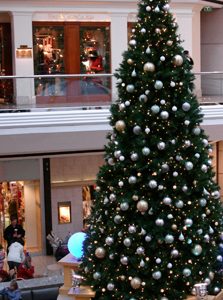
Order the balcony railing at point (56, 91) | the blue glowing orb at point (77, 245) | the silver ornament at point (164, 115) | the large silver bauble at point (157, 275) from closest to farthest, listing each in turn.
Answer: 1. the silver ornament at point (164, 115)
2. the large silver bauble at point (157, 275)
3. the blue glowing orb at point (77, 245)
4. the balcony railing at point (56, 91)

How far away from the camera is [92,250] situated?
25.2ft

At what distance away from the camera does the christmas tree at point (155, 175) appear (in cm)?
720

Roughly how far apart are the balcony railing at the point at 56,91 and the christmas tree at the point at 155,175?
6.24 metres

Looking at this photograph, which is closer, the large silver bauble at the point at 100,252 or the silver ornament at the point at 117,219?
the silver ornament at the point at 117,219

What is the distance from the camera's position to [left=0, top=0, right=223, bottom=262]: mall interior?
13.7 meters

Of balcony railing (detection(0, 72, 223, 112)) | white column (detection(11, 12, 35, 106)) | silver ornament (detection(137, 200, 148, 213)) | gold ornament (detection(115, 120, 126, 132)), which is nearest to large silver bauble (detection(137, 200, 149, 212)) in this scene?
silver ornament (detection(137, 200, 148, 213))

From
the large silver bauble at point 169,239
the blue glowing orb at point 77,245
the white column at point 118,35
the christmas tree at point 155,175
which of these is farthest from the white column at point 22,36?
the large silver bauble at point 169,239

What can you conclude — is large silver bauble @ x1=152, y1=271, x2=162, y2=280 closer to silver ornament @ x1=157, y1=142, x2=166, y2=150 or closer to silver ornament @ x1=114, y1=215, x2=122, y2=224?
silver ornament @ x1=114, y1=215, x2=122, y2=224

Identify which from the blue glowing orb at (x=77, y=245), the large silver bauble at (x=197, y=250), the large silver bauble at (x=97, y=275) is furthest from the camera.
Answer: the blue glowing orb at (x=77, y=245)

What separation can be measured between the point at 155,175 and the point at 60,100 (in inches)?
272

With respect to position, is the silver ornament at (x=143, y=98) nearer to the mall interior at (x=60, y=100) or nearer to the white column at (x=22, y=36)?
the mall interior at (x=60, y=100)

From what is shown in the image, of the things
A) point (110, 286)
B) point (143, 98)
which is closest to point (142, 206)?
point (110, 286)

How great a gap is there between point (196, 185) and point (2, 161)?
8495 mm

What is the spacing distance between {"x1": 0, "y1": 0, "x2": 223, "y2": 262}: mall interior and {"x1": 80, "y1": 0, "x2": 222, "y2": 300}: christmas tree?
21.0 feet
